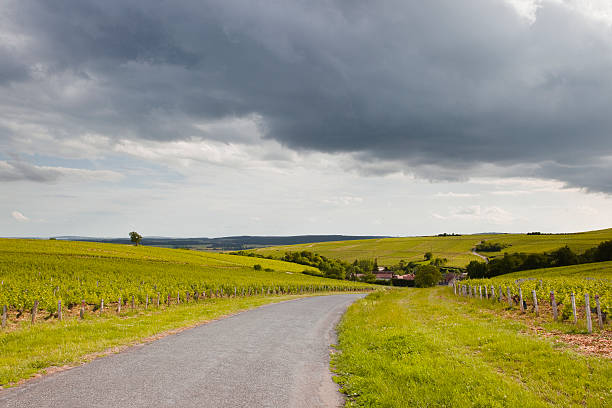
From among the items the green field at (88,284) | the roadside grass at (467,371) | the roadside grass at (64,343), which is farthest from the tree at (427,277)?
the roadside grass at (467,371)

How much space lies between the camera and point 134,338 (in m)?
15.8

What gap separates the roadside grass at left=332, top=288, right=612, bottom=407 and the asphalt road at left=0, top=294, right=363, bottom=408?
103 cm

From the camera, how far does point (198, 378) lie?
32.6 feet

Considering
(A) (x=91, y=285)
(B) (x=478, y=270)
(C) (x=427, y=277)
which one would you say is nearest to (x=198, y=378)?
(A) (x=91, y=285)

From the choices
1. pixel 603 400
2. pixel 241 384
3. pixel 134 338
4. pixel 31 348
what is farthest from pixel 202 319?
pixel 603 400

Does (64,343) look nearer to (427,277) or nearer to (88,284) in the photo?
(88,284)

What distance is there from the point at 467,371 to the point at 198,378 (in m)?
7.09

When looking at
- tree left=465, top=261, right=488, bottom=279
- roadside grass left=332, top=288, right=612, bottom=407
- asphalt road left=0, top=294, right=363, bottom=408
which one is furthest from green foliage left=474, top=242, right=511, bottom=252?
asphalt road left=0, top=294, right=363, bottom=408

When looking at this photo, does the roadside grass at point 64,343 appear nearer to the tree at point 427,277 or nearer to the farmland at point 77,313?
the farmland at point 77,313

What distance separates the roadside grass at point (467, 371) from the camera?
8406mm

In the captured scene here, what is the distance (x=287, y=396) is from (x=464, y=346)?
27.8 ft

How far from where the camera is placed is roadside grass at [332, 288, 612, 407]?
27.6ft

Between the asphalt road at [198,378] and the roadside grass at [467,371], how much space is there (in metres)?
1.03

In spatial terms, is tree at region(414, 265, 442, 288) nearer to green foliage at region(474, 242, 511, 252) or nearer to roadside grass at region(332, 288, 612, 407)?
green foliage at region(474, 242, 511, 252)
